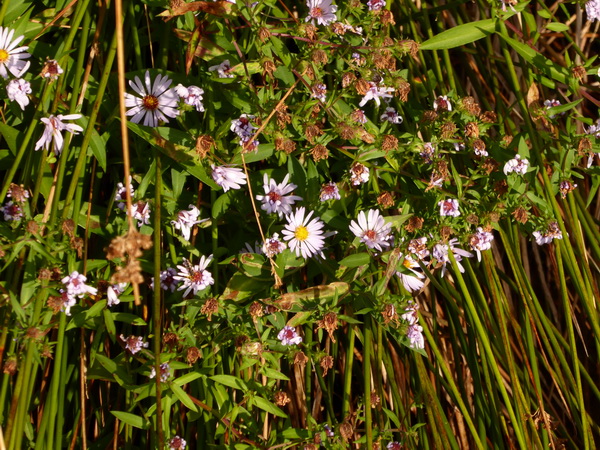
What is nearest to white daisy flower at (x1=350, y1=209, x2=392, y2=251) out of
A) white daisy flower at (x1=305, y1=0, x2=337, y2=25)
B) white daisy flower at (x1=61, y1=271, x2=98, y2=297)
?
white daisy flower at (x1=305, y1=0, x2=337, y2=25)

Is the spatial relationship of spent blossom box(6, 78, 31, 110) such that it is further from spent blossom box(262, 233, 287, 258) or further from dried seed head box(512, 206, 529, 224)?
dried seed head box(512, 206, 529, 224)

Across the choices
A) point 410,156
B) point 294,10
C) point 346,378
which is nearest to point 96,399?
point 346,378

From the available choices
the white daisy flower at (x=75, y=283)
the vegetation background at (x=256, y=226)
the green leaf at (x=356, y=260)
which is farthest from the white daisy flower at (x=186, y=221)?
→ the green leaf at (x=356, y=260)

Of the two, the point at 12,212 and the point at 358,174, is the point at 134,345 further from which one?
the point at 358,174

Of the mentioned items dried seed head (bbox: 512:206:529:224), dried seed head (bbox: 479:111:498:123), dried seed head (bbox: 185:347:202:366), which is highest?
dried seed head (bbox: 479:111:498:123)

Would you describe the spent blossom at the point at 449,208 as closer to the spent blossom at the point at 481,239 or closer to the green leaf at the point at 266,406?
the spent blossom at the point at 481,239

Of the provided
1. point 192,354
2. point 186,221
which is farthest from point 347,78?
point 192,354
